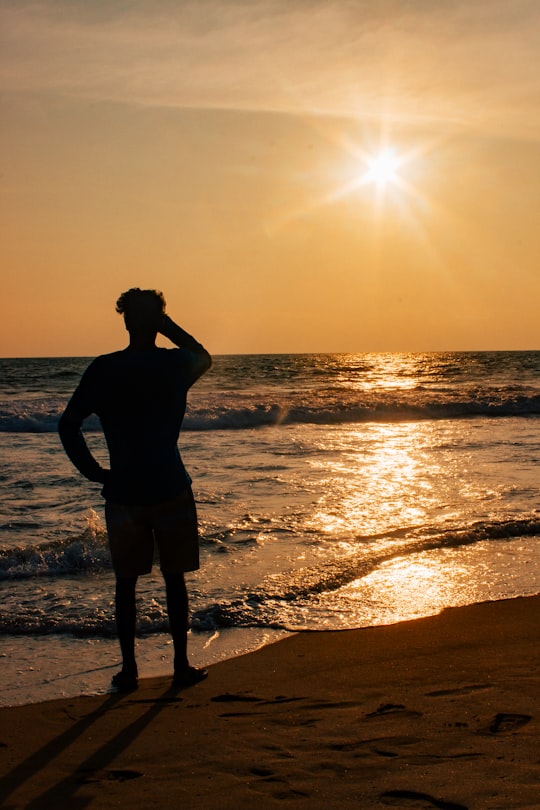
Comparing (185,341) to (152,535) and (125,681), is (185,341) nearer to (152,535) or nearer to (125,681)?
(152,535)

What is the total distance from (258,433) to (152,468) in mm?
14746

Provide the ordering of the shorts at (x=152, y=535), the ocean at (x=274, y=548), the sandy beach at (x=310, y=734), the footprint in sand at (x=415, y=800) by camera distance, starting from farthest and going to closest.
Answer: the ocean at (x=274, y=548)
the shorts at (x=152, y=535)
the sandy beach at (x=310, y=734)
the footprint in sand at (x=415, y=800)

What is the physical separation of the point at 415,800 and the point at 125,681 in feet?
5.99

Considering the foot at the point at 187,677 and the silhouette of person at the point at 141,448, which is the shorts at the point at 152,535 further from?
the foot at the point at 187,677

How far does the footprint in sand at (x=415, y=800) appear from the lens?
2.68 meters

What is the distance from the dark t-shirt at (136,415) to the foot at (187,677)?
897mm

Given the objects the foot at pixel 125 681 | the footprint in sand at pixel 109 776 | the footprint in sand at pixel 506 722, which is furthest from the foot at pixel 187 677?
the footprint in sand at pixel 506 722

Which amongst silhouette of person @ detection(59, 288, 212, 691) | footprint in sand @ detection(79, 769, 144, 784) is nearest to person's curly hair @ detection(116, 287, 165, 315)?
silhouette of person @ detection(59, 288, 212, 691)

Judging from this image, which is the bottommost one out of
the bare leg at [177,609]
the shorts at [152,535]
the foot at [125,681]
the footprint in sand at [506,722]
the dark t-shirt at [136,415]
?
the foot at [125,681]

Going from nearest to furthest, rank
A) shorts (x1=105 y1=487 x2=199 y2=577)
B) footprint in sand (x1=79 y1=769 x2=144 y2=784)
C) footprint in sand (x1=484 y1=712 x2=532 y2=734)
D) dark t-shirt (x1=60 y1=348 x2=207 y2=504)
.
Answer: footprint in sand (x1=79 y1=769 x2=144 y2=784), footprint in sand (x1=484 y1=712 x2=532 y2=734), dark t-shirt (x1=60 y1=348 x2=207 y2=504), shorts (x1=105 y1=487 x2=199 y2=577)

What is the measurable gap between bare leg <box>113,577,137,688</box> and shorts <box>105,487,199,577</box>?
3.4 inches

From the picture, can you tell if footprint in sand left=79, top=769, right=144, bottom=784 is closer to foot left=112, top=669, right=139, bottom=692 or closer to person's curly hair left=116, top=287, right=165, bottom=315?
foot left=112, top=669, right=139, bottom=692

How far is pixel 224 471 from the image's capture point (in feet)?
38.3

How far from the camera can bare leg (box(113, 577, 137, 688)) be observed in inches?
163
